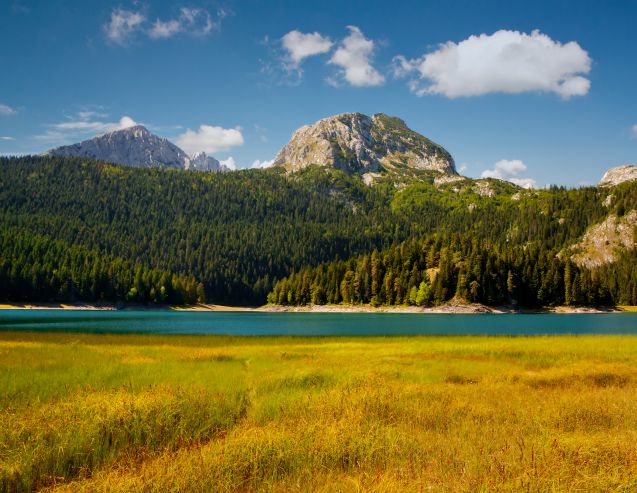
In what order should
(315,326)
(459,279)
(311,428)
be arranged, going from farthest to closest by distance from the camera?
1. (459,279)
2. (315,326)
3. (311,428)

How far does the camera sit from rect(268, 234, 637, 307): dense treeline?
16612cm

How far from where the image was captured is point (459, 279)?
165375 millimetres

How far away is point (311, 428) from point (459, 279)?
161 m

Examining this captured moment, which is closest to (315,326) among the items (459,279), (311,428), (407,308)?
(311,428)

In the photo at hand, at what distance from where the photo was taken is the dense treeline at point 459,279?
166125 millimetres

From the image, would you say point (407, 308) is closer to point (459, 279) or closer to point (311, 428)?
point (459, 279)

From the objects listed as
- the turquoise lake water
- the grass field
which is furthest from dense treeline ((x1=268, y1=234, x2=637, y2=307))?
the grass field

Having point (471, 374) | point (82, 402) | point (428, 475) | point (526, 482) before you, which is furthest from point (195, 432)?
point (471, 374)

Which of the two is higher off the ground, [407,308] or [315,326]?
[315,326]

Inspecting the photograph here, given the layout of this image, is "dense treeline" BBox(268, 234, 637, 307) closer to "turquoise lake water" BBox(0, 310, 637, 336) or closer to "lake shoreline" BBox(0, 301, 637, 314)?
"lake shoreline" BBox(0, 301, 637, 314)

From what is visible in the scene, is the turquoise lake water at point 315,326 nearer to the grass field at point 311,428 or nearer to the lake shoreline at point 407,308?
the grass field at point 311,428

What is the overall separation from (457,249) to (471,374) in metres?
160

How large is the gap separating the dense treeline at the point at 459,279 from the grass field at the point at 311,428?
14170 cm

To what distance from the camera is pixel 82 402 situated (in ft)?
52.0
